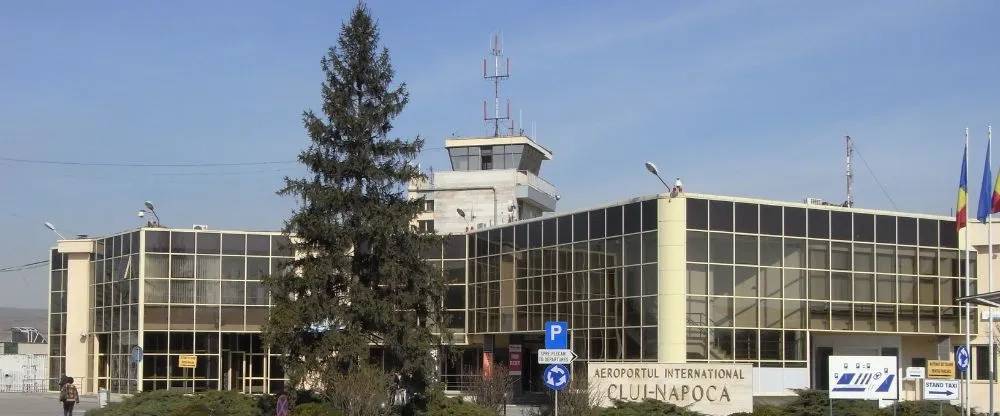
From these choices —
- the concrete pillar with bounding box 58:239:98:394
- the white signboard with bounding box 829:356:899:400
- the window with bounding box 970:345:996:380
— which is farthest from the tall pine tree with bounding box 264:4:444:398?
the concrete pillar with bounding box 58:239:98:394

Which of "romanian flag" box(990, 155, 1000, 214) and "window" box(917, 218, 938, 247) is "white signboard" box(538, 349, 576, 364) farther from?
"window" box(917, 218, 938, 247)

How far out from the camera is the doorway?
200ft

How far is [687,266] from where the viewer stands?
4469 centimetres

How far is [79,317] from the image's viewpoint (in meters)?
65.5

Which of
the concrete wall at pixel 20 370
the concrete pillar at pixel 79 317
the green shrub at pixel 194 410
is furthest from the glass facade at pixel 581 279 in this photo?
the concrete wall at pixel 20 370

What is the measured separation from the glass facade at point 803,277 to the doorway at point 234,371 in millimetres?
25792

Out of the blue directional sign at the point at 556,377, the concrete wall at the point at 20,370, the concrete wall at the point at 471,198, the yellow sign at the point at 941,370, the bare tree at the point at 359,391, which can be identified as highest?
the concrete wall at the point at 471,198

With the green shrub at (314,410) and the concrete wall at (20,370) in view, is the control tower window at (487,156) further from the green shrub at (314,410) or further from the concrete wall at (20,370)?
the green shrub at (314,410)

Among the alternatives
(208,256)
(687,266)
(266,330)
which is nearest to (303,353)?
(266,330)

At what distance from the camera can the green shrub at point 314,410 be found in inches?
1218

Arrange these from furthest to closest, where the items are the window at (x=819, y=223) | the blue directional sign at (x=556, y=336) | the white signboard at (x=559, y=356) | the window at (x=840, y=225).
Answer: the window at (x=840, y=225)
the window at (x=819, y=223)
the blue directional sign at (x=556, y=336)
the white signboard at (x=559, y=356)

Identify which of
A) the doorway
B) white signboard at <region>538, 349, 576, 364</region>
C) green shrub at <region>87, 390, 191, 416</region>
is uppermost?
white signboard at <region>538, 349, 576, 364</region>

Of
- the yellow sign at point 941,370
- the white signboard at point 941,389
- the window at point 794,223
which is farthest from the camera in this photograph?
the window at point 794,223

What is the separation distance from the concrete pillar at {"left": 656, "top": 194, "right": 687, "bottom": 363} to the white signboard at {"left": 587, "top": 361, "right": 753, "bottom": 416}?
8728mm
